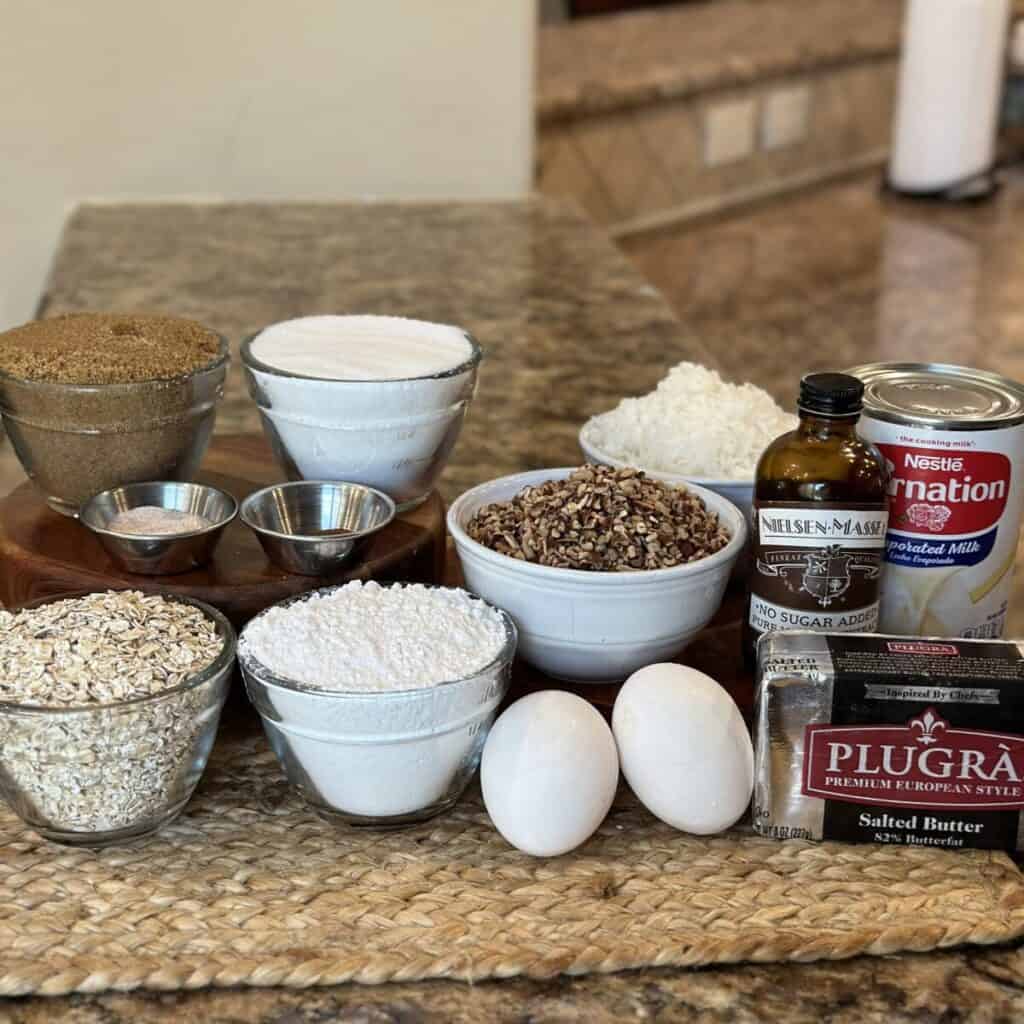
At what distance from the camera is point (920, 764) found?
2.20 feet

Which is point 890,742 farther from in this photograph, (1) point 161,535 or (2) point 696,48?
(2) point 696,48

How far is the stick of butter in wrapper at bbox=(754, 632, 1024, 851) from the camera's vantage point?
665mm

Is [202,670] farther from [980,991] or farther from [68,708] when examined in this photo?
[980,991]

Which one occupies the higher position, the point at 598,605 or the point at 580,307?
the point at 598,605

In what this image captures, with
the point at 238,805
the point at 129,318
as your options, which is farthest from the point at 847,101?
the point at 238,805

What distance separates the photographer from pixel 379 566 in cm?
81

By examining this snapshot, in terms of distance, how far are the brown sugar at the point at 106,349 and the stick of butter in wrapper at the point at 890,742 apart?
397 mm

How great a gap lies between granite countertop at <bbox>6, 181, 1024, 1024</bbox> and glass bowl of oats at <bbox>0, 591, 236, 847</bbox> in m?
0.10

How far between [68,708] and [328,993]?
0.55 ft

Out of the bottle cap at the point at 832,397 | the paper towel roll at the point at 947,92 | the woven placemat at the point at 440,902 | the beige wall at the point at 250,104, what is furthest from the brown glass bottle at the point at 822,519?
the paper towel roll at the point at 947,92

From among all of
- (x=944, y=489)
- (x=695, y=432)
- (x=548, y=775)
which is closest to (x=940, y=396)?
(x=944, y=489)

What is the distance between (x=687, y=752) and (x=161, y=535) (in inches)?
12.1

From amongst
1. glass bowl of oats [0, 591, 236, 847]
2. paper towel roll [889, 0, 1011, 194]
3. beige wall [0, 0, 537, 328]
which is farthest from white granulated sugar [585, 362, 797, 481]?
paper towel roll [889, 0, 1011, 194]

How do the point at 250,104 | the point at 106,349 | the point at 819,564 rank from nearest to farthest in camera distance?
1. the point at 819,564
2. the point at 106,349
3. the point at 250,104
